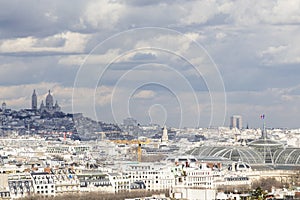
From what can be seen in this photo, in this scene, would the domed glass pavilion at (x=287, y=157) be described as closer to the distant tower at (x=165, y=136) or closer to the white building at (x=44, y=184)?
the white building at (x=44, y=184)

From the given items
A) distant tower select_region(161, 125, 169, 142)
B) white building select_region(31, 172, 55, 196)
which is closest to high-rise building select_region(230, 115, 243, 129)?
distant tower select_region(161, 125, 169, 142)

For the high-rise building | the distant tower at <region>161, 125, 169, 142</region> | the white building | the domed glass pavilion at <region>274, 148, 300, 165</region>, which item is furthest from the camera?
the high-rise building

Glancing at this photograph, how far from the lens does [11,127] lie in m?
154

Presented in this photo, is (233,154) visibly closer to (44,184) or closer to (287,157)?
(287,157)

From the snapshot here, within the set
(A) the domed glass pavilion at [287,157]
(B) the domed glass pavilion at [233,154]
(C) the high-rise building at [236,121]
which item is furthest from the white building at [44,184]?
(C) the high-rise building at [236,121]

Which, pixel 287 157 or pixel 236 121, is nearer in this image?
pixel 287 157

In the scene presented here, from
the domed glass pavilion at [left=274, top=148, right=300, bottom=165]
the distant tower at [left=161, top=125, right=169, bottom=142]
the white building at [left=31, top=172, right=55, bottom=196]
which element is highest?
the distant tower at [left=161, top=125, right=169, bottom=142]

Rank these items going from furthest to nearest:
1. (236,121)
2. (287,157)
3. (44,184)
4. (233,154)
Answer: (236,121), (233,154), (287,157), (44,184)

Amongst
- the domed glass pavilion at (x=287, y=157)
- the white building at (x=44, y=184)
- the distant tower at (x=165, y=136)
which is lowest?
the white building at (x=44, y=184)

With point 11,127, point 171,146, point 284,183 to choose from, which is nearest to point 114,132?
point 171,146

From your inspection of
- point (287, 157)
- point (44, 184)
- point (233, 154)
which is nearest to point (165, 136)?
point (233, 154)

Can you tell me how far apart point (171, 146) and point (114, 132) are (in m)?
20.7

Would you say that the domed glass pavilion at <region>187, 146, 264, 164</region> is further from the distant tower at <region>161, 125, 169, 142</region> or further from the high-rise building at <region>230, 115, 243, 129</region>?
the high-rise building at <region>230, 115, 243, 129</region>

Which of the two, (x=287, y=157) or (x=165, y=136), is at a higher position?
(x=165, y=136)
